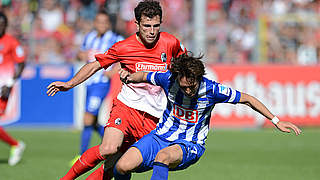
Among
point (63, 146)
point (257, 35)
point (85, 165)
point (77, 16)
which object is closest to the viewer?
point (85, 165)

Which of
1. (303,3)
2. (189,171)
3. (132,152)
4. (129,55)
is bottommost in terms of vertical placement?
(189,171)

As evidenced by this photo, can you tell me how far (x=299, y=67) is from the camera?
49.0ft

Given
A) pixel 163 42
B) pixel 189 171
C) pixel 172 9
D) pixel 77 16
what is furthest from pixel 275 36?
pixel 163 42

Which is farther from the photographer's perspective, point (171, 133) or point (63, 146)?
point (63, 146)

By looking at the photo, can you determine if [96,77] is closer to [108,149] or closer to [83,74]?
[83,74]

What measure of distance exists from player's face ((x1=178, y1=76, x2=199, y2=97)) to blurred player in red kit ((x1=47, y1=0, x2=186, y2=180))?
0.82 metres

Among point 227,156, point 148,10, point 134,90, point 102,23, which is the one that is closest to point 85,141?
point 102,23

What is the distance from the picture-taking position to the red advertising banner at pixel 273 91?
1459 centimetres

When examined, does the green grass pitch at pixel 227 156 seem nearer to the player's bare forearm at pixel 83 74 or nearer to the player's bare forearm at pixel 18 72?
the player's bare forearm at pixel 18 72

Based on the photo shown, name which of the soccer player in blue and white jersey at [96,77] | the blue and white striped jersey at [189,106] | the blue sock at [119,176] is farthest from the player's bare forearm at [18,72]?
the blue and white striped jersey at [189,106]

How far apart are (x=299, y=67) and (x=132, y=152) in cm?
1039

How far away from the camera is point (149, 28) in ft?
19.5

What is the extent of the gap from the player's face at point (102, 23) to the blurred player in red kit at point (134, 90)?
3.28 m

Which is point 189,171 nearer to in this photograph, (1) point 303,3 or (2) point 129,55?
(2) point 129,55
